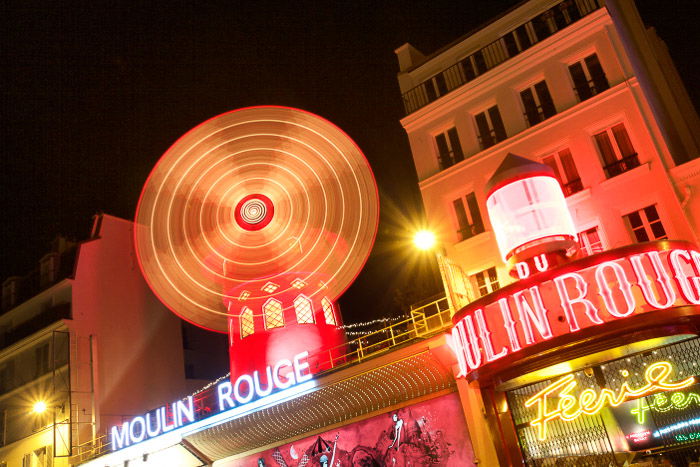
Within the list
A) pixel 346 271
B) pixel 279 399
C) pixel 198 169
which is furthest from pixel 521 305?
pixel 198 169

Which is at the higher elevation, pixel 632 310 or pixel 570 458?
pixel 632 310

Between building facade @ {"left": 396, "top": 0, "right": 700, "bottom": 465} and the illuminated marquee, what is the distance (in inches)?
6.5

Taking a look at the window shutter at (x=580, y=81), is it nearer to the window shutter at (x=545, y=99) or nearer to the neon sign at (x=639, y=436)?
the window shutter at (x=545, y=99)

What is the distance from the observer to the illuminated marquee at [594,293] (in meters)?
9.52

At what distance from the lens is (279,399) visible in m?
14.8

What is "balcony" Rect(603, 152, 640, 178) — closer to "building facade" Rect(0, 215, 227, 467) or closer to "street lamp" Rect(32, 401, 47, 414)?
"building facade" Rect(0, 215, 227, 467)

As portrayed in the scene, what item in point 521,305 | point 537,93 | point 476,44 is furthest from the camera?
point 476,44

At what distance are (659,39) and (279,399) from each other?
15.0 meters

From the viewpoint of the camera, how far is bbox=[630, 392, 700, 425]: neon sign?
11.5 meters

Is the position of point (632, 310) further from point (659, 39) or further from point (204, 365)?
point (204, 365)

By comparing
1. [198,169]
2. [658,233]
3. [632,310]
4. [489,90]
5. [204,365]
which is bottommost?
[632,310]

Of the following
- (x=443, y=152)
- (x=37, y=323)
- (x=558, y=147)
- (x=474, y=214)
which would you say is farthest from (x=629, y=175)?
(x=37, y=323)

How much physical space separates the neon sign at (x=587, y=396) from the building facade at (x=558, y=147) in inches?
17.4

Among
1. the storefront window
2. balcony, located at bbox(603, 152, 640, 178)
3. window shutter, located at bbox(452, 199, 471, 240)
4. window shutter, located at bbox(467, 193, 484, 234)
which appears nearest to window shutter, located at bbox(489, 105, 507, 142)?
window shutter, located at bbox(467, 193, 484, 234)
